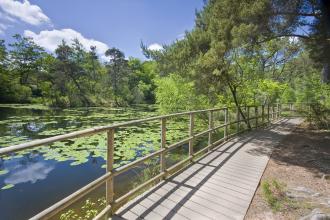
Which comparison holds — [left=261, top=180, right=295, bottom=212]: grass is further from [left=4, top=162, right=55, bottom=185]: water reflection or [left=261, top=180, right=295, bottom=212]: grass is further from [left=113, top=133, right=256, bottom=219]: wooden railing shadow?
[left=4, top=162, right=55, bottom=185]: water reflection

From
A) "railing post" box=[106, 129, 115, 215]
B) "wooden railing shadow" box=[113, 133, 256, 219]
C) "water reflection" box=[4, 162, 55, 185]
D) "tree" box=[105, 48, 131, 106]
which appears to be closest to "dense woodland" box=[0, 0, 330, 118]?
"wooden railing shadow" box=[113, 133, 256, 219]

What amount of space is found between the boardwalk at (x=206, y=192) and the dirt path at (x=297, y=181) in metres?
0.17

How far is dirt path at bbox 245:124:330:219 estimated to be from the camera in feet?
8.46

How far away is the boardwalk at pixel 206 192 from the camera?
2475 mm

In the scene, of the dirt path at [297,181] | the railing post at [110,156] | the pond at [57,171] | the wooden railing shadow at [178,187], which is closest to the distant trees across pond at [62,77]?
the pond at [57,171]

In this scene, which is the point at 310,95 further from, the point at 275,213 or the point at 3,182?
the point at 3,182

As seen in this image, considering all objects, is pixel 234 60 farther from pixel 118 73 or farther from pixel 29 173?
pixel 118 73

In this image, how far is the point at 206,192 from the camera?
119 inches

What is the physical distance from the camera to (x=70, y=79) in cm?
3083

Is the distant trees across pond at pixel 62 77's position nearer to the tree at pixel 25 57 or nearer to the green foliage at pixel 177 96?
the tree at pixel 25 57

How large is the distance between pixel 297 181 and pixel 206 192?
176 centimetres

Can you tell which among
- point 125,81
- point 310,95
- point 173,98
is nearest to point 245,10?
point 173,98

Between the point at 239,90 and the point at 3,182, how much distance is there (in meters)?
9.40

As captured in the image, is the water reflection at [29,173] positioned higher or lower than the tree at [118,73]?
lower
